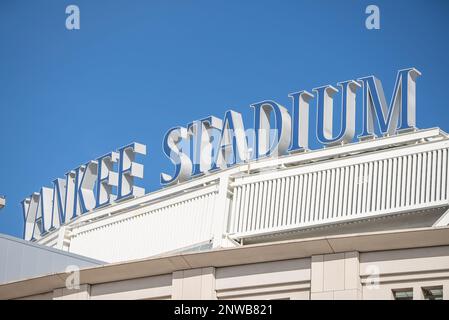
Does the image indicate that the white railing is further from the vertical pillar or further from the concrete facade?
the concrete facade

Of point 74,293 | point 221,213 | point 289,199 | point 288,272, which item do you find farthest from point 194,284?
point 221,213

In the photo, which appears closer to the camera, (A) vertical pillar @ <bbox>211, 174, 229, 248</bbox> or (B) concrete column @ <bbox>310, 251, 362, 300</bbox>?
(B) concrete column @ <bbox>310, 251, 362, 300</bbox>

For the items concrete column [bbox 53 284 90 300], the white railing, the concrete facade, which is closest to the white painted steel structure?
the white railing

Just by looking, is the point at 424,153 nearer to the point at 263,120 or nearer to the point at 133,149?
the point at 263,120

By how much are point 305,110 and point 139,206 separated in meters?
5.69

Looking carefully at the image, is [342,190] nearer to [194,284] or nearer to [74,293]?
[194,284]

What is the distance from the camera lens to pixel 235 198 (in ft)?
119

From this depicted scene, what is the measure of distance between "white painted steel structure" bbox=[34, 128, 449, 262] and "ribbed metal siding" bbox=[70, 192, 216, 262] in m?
0.03

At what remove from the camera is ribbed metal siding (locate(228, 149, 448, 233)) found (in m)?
32.8

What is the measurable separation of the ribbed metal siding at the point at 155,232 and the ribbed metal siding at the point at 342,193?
3.66ft

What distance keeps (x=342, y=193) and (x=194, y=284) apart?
5589 millimetres

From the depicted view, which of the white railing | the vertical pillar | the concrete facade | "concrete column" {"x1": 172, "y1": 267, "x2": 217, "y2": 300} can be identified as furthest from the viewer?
the vertical pillar

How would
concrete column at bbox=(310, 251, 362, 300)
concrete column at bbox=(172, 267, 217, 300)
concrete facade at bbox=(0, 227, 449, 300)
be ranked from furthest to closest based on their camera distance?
concrete column at bbox=(172, 267, 217, 300) → concrete column at bbox=(310, 251, 362, 300) → concrete facade at bbox=(0, 227, 449, 300)
